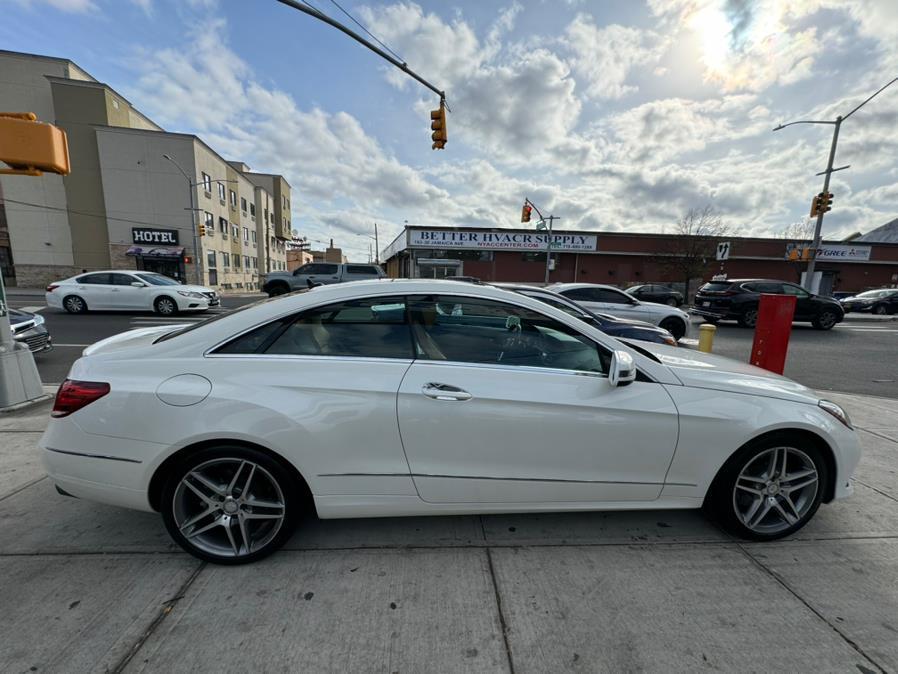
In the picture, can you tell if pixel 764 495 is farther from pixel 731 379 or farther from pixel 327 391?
pixel 327 391

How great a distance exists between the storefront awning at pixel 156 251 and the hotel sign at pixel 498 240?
1730 cm

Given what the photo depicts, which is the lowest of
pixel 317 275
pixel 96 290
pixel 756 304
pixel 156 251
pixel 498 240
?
pixel 96 290

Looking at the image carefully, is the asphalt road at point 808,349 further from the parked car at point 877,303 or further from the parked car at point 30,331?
the parked car at point 877,303

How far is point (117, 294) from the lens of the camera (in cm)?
1225

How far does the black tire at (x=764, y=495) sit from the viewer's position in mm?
2240

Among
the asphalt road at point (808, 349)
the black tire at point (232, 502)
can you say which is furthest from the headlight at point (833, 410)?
the asphalt road at point (808, 349)

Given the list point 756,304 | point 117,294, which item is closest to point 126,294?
point 117,294

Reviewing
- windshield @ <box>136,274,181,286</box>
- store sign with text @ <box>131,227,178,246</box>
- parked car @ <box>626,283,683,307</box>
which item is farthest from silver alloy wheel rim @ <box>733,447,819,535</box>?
store sign with text @ <box>131,227,178,246</box>

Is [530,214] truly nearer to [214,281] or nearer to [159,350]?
[159,350]

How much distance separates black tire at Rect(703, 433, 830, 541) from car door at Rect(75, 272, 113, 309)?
16165 millimetres

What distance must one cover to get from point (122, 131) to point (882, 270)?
211 ft

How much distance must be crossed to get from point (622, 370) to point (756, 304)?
14420 mm

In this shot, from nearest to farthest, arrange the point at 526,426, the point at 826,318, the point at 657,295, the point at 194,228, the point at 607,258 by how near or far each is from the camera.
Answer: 1. the point at 526,426
2. the point at 826,318
3. the point at 657,295
4. the point at 194,228
5. the point at 607,258

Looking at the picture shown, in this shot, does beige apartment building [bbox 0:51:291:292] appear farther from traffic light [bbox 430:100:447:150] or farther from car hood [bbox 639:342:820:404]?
car hood [bbox 639:342:820:404]
